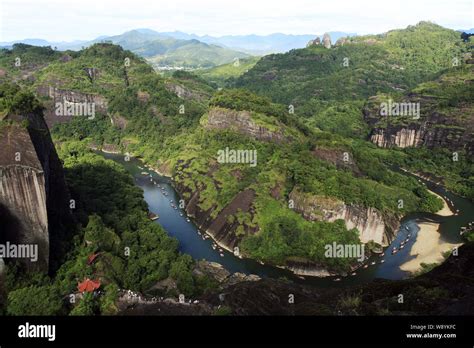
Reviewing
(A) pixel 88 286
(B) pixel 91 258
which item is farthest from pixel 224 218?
(A) pixel 88 286

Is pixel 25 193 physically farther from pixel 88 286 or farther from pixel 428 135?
pixel 428 135

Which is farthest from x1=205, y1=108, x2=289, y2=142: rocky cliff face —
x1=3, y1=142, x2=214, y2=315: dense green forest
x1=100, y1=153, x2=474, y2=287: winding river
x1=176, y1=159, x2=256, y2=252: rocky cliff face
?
x1=3, y1=142, x2=214, y2=315: dense green forest

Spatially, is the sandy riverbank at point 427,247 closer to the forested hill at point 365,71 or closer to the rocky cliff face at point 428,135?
the rocky cliff face at point 428,135

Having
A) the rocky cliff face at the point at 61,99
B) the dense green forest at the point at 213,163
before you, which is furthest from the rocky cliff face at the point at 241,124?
the rocky cliff face at the point at 61,99

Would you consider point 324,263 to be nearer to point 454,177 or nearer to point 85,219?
point 85,219

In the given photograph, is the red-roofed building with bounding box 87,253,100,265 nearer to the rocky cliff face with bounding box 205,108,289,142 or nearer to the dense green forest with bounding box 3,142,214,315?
the dense green forest with bounding box 3,142,214,315
